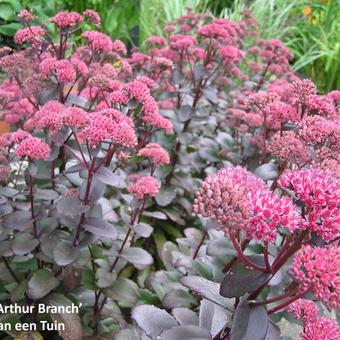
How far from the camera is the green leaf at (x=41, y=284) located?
1482 millimetres

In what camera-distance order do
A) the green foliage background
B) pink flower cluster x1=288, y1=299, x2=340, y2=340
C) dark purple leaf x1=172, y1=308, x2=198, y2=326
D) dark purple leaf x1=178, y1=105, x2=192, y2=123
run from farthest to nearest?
the green foliage background, dark purple leaf x1=178, y1=105, x2=192, y2=123, dark purple leaf x1=172, y1=308, x2=198, y2=326, pink flower cluster x1=288, y1=299, x2=340, y2=340

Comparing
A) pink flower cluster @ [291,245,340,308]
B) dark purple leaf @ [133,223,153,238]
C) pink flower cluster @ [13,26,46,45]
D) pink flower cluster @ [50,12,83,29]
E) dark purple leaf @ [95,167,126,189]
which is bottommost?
dark purple leaf @ [133,223,153,238]

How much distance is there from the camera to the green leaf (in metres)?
1.48

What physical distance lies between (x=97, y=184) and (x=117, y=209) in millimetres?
591

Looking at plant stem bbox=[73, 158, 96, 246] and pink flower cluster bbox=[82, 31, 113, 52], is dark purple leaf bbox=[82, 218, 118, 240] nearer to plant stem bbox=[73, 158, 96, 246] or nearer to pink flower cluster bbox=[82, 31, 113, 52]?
plant stem bbox=[73, 158, 96, 246]

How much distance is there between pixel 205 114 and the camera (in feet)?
8.44

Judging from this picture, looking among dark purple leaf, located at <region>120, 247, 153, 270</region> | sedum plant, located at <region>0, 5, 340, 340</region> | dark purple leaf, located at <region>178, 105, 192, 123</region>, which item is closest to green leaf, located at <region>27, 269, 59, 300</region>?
sedum plant, located at <region>0, 5, 340, 340</region>

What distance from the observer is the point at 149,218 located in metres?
2.44

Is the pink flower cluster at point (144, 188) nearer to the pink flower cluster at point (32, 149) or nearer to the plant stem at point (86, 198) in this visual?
the plant stem at point (86, 198)

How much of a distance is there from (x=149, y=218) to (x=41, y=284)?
0.98m

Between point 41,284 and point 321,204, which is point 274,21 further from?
point 321,204

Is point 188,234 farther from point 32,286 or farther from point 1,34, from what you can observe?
point 1,34

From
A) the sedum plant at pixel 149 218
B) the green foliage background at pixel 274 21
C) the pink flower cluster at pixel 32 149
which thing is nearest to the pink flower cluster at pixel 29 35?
the sedum plant at pixel 149 218

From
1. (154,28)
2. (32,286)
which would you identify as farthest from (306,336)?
(154,28)
